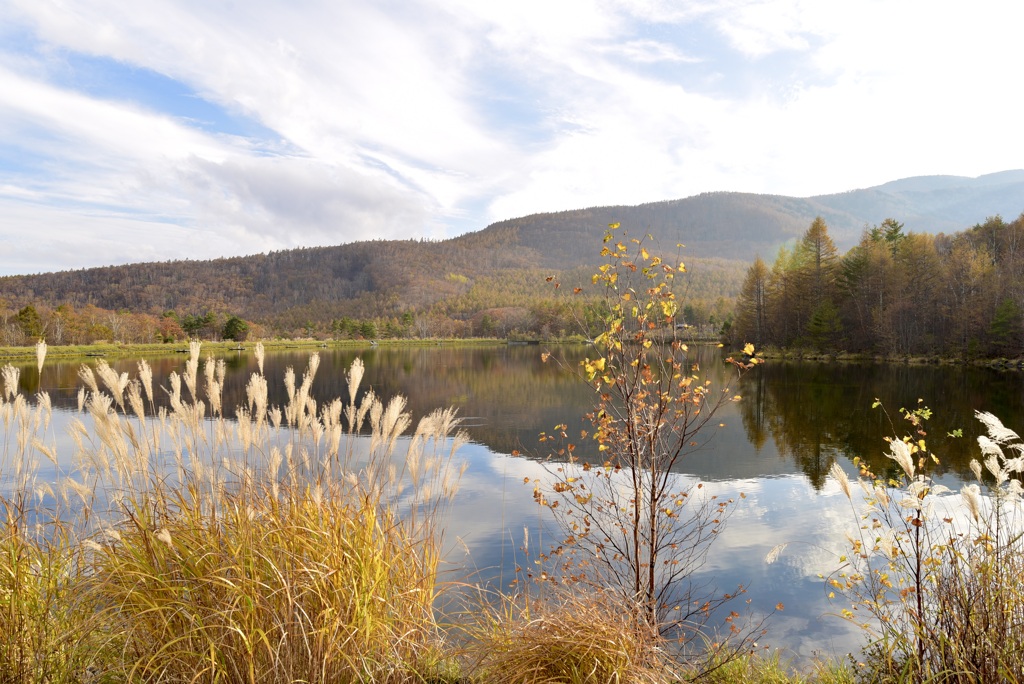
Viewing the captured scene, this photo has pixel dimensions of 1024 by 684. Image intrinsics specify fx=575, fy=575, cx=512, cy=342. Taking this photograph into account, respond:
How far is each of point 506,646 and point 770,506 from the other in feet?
24.1

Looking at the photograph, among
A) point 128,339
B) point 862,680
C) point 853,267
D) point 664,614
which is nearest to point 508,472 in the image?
point 664,614

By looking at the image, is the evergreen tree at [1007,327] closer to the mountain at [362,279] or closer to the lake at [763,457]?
the lake at [763,457]

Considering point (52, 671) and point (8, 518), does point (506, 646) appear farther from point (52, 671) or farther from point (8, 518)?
point (8, 518)

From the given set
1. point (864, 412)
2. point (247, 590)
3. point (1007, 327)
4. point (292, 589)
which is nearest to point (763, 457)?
point (864, 412)

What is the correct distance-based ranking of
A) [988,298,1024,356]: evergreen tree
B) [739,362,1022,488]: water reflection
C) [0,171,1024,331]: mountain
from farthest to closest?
[0,171,1024,331]: mountain
[988,298,1024,356]: evergreen tree
[739,362,1022,488]: water reflection

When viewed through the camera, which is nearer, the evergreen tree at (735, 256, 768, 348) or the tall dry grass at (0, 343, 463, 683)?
the tall dry grass at (0, 343, 463, 683)

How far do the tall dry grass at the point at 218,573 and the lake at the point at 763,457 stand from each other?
1097 millimetres

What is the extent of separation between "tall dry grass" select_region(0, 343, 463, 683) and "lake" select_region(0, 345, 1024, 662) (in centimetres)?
110

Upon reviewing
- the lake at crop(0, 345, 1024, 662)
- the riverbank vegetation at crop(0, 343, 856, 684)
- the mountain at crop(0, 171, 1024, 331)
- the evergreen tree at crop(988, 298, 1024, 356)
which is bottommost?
the lake at crop(0, 345, 1024, 662)

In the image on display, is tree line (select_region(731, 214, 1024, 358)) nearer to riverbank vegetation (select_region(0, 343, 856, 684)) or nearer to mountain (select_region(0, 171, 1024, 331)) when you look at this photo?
riverbank vegetation (select_region(0, 343, 856, 684))

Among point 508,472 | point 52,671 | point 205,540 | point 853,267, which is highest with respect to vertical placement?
point 853,267

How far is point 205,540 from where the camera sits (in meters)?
2.66

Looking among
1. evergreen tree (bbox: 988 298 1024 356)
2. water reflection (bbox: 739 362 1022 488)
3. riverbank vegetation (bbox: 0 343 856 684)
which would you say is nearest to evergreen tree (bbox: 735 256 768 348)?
evergreen tree (bbox: 988 298 1024 356)

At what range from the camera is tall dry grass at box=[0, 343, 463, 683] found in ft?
8.29
